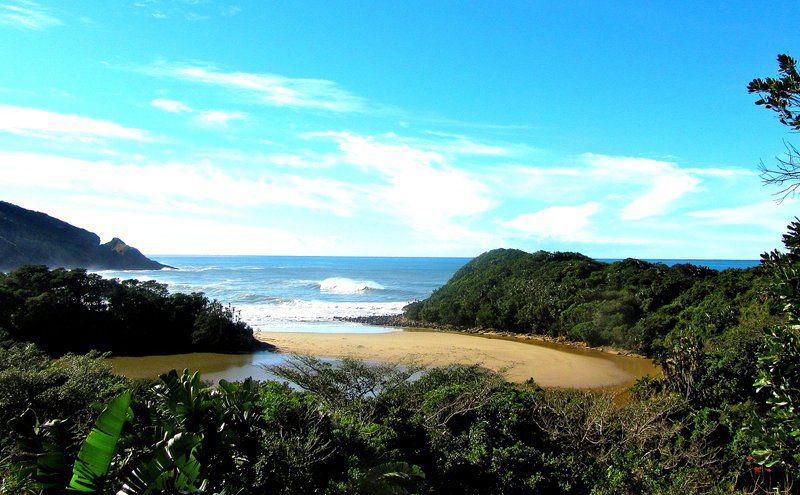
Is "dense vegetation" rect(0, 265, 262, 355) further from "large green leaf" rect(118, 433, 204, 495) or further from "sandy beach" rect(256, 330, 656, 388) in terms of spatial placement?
"large green leaf" rect(118, 433, 204, 495)

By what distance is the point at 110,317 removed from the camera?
1029 inches

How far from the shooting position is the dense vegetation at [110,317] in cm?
2414

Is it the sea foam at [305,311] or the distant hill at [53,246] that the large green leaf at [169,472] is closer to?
the sea foam at [305,311]

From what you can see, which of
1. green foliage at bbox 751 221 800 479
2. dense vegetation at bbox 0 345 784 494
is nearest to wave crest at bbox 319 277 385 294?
dense vegetation at bbox 0 345 784 494

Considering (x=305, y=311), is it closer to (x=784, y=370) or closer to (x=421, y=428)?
(x=421, y=428)

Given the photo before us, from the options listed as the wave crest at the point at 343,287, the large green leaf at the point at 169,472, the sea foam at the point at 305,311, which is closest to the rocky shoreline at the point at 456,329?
the sea foam at the point at 305,311

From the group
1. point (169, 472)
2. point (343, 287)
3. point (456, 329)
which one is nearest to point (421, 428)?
point (169, 472)

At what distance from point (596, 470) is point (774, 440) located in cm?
503

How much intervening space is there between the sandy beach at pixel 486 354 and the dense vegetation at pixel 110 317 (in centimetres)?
344

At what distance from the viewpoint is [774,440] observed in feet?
13.4

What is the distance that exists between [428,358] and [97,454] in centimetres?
2136

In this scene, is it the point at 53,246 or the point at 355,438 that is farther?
the point at 53,246

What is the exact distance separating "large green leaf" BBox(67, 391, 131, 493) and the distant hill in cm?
8305

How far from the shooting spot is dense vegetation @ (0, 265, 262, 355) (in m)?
24.1
